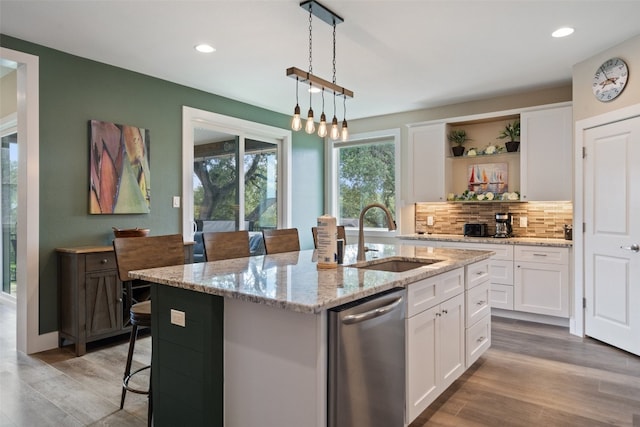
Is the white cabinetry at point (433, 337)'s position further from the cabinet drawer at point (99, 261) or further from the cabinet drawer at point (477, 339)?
the cabinet drawer at point (99, 261)

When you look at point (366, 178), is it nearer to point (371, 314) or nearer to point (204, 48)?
point (204, 48)

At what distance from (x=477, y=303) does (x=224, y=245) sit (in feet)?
6.19

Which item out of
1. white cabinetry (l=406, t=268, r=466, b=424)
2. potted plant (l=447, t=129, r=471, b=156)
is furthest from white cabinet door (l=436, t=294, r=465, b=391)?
potted plant (l=447, t=129, r=471, b=156)

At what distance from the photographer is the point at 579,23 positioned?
9.76 feet

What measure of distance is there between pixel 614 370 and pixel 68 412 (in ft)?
12.2

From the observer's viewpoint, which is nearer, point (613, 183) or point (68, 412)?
point (68, 412)

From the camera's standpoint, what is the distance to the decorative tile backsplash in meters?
4.57

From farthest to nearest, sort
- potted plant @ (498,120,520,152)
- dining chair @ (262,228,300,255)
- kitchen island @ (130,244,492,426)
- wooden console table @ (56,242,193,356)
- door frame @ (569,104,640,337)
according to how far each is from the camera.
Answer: potted plant @ (498,120,520,152), door frame @ (569,104,640,337), dining chair @ (262,228,300,255), wooden console table @ (56,242,193,356), kitchen island @ (130,244,492,426)

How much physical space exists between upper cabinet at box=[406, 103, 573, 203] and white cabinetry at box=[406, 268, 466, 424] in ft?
8.06

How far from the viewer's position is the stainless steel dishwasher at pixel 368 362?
1.52 m

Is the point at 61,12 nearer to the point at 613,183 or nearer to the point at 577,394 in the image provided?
the point at 577,394

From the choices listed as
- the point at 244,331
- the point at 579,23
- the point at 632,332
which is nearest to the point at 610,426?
the point at 632,332

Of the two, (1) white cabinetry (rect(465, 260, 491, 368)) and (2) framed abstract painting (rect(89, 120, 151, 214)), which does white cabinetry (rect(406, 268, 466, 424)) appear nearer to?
(1) white cabinetry (rect(465, 260, 491, 368))

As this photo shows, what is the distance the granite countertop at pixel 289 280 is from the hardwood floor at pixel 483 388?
0.87 metres
